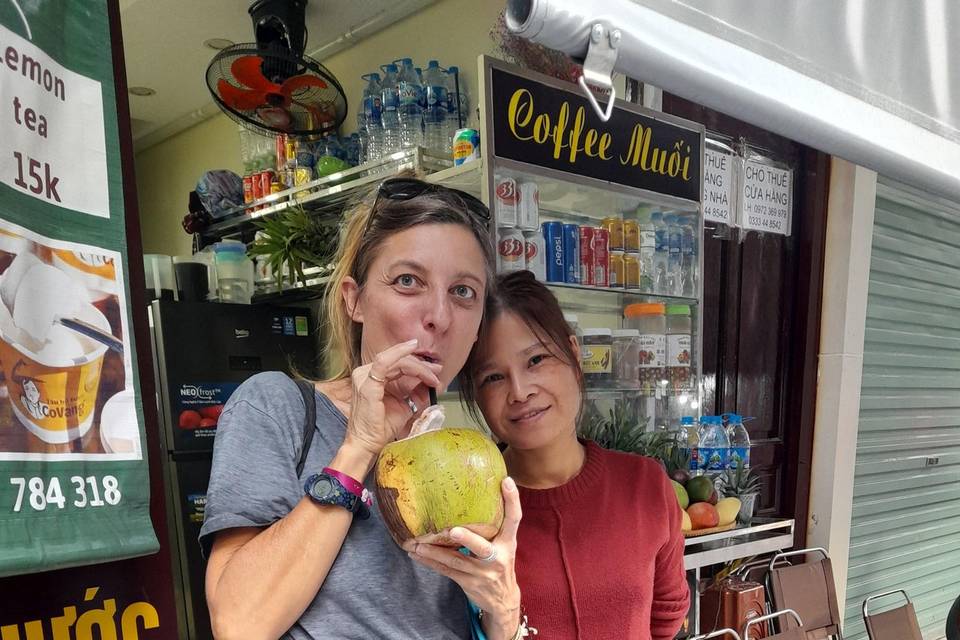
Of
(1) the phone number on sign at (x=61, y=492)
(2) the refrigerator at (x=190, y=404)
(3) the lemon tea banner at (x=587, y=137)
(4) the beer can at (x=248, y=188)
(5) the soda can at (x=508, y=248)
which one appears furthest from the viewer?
(4) the beer can at (x=248, y=188)

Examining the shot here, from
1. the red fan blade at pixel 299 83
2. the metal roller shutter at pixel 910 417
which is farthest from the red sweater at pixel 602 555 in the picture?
the red fan blade at pixel 299 83

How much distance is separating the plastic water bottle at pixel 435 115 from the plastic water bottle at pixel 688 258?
4.97 feet

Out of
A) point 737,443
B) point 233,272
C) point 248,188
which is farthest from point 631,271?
point 248,188

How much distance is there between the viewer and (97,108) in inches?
44.9

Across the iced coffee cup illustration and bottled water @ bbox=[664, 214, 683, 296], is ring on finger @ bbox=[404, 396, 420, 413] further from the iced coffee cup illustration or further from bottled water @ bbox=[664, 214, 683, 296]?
bottled water @ bbox=[664, 214, 683, 296]

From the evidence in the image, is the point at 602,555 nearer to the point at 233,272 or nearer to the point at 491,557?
the point at 491,557

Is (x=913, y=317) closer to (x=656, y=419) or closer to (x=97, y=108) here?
(x=656, y=419)

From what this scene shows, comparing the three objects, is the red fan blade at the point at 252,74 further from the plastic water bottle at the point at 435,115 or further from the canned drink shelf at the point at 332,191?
the plastic water bottle at the point at 435,115

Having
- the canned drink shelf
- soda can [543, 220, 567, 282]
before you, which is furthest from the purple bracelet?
the canned drink shelf

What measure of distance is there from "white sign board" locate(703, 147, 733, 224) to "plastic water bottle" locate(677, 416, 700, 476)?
3.67 feet

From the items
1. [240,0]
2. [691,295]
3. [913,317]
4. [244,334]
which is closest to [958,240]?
[913,317]

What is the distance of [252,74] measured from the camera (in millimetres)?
3877

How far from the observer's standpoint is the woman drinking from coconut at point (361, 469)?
98cm

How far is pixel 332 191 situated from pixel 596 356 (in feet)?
6.77
